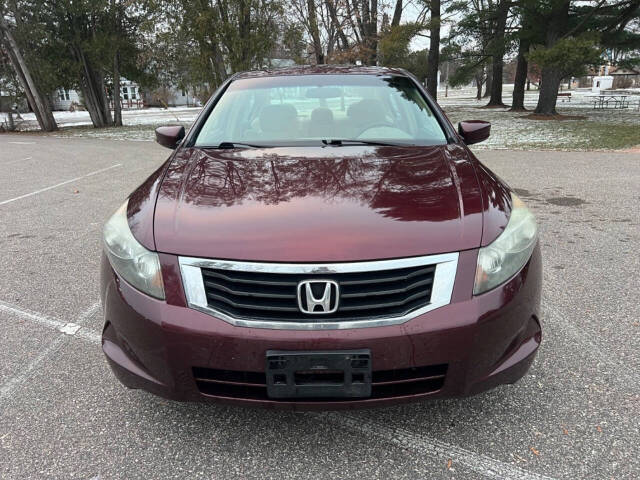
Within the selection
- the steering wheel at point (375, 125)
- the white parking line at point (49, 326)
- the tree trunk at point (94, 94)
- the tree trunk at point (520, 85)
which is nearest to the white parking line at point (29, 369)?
the white parking line at point (49, 326)

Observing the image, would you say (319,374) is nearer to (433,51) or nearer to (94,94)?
(433,51)

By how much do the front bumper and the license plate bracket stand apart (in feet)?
0.09

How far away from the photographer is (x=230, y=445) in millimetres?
2018

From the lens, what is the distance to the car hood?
1.73 metres

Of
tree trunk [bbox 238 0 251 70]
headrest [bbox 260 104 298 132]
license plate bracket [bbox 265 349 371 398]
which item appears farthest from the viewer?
tree trunk [bbox 238 0 251 70]

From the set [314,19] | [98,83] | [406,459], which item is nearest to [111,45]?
[98,83]

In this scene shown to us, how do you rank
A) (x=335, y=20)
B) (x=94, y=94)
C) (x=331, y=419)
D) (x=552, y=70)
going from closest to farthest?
(x=331, y=419) → (x=552, y=70) → (x=335, y=20) → (x=94, y=94)

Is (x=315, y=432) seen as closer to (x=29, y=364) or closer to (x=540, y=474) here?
(x=540, y=474)

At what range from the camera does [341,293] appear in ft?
5.53

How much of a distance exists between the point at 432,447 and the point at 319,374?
0.65 m

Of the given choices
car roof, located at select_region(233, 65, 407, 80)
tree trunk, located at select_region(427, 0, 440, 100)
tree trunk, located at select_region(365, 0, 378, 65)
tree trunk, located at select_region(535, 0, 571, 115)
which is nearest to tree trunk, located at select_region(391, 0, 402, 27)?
tree trunk, located at select_region(365, 0, 378, 65)

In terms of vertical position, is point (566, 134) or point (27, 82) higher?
point (27, 82)

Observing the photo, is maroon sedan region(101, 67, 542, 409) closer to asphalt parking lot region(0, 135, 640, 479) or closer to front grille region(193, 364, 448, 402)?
front grille region(193, 364, 448, 402)

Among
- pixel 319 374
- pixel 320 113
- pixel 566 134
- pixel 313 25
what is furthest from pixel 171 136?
pixel 313 25
